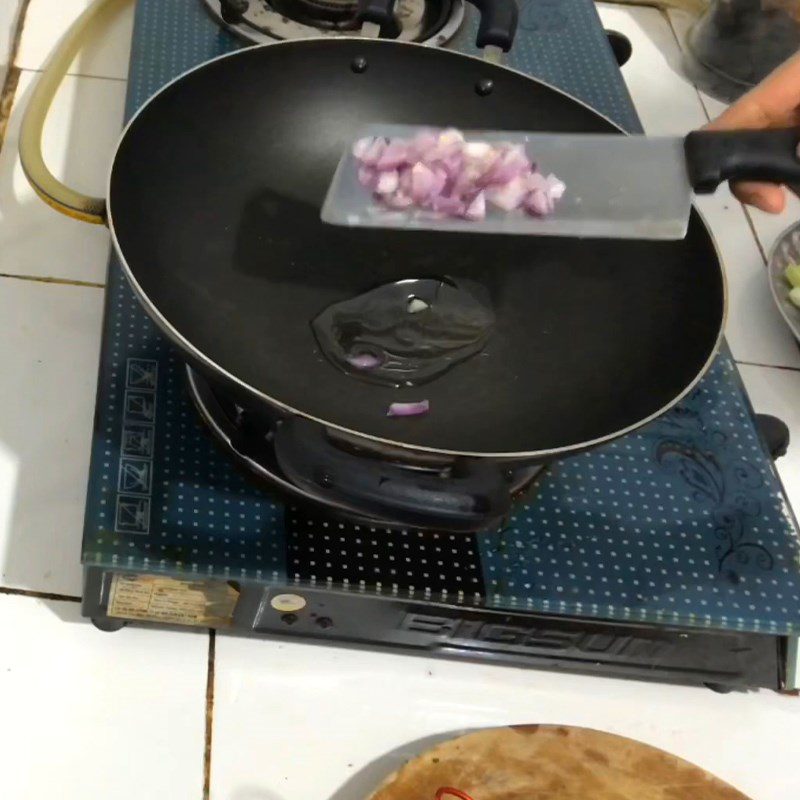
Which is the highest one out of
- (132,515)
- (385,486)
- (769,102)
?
(769,102)

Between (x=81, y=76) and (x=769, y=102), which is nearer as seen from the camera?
(x=769, y=102)

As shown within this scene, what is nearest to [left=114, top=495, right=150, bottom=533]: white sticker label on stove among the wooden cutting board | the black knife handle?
the wooden cutting board

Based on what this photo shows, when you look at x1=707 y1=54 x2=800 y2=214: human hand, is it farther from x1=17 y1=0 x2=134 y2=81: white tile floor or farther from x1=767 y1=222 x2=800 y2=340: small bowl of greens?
x1=17 y1=0 x2=134 y2=81: white tile floor

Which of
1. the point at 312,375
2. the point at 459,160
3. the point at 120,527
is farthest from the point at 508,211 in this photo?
the point at 120,527

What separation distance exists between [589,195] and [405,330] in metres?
0.14

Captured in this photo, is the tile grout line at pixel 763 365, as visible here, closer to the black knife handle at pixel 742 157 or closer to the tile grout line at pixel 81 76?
the black knife handle at pixel 742 157

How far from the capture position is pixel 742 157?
537 mm

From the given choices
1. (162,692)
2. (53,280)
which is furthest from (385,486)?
Result: (53,280)

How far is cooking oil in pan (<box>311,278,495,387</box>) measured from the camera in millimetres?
602

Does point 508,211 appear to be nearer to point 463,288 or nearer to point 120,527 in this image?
point 463,288

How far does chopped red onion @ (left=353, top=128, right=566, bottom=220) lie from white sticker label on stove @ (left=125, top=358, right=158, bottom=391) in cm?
18

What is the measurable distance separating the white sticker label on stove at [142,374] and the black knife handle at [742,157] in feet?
1.17

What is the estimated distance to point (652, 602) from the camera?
1.90ft

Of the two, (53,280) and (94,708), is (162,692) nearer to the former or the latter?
(94,708)
